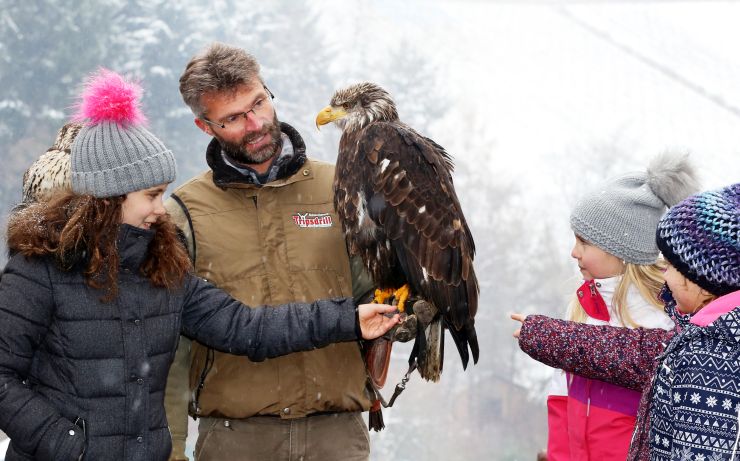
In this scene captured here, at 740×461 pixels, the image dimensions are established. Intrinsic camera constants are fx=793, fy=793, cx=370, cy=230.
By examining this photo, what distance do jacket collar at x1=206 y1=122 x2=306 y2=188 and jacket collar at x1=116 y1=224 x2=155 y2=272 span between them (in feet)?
1.66

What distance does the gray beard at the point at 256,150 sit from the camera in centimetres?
283

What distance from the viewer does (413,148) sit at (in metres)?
2.94

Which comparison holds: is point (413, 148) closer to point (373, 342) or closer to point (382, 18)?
point (373, 342)

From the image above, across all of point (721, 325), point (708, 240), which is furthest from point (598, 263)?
point (721, 325)

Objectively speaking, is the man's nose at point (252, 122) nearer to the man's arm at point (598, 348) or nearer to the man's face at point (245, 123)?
the man's face at point (245, 123)

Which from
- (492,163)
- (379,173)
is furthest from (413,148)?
(492,163)

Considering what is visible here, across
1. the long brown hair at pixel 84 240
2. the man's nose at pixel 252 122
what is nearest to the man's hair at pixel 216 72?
the man's nose at pixel 252 122

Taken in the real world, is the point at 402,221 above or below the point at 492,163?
above

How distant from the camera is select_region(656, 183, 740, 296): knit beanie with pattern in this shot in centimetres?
193

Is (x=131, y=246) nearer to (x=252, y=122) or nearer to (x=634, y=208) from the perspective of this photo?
(x=252, y=122)

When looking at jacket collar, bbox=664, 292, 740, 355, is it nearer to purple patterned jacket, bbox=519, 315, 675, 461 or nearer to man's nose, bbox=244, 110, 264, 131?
purple patterned jacket, bbox=519, 315, 675, 461

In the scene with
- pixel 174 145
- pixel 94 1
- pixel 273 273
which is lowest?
pixel 174 145

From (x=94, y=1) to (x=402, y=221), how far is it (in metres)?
22.7

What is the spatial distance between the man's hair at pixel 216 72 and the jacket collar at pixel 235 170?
0.16 metres
